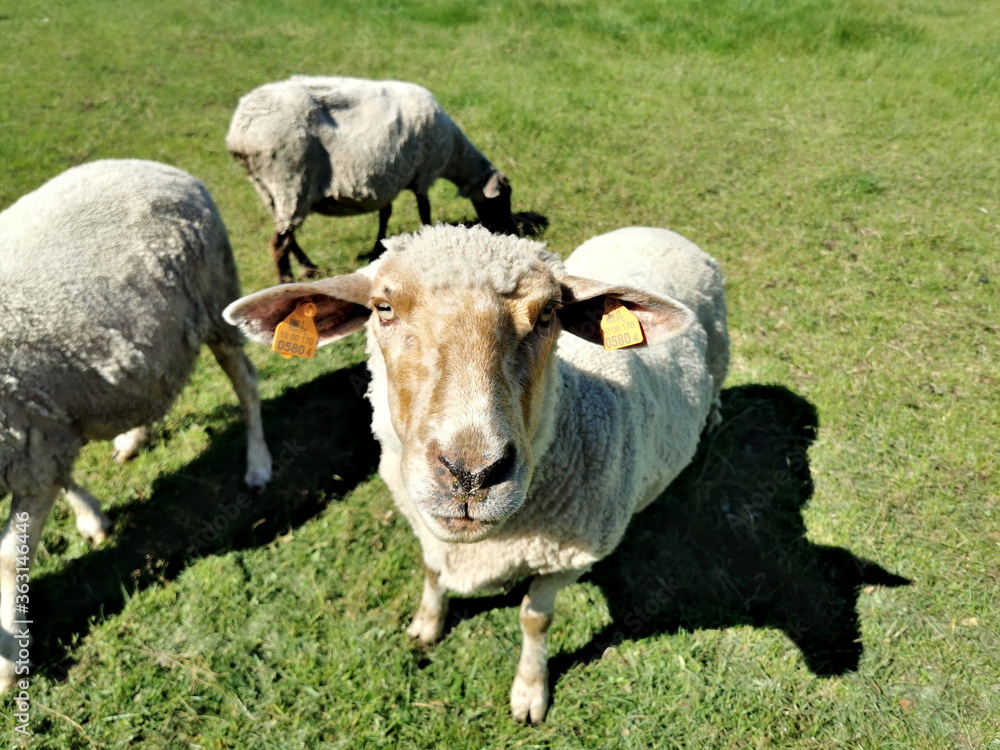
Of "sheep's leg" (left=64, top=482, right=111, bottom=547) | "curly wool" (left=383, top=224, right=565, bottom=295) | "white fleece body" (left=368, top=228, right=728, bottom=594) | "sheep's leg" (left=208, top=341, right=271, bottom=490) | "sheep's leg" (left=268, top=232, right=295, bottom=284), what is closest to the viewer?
"curly wool" (left=383, top=224, right=565, bottom=295)

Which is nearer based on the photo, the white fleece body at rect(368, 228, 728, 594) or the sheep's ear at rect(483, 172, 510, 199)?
the white fleece body at rect(368, 228, 728, 594)

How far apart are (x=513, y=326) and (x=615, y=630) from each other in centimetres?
216

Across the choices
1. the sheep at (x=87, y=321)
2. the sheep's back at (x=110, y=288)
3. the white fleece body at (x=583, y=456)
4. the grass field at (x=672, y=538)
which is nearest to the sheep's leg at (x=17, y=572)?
the sheep at (x=87, y=321)

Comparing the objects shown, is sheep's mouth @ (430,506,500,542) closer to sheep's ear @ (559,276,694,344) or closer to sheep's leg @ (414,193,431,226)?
sheep's ear @ (559,276,694,344)

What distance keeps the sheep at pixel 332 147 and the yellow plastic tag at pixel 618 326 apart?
13.3 ft

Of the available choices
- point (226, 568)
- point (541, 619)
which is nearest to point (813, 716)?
point (541, 619)

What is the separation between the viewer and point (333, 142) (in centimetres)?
543

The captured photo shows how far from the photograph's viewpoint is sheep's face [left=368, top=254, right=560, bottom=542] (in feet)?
5.40

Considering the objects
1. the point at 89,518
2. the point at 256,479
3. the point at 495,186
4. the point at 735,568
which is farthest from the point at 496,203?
the point at 89,518

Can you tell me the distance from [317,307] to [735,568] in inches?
114

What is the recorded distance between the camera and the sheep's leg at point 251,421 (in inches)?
152

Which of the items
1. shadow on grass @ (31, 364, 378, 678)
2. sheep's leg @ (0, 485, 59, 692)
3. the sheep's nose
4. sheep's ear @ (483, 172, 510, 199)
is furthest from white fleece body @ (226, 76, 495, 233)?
the sheep's nose

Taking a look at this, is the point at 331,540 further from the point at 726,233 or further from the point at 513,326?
the point at 726,233

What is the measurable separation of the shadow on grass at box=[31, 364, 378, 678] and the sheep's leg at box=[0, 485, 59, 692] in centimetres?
12
